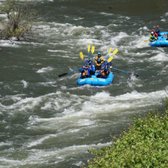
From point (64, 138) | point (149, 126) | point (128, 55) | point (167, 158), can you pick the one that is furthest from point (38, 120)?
point (128, 55)

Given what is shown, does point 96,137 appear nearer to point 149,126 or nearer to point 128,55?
point 149,126

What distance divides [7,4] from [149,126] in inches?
559

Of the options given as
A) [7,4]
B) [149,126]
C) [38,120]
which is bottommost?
[38,120]

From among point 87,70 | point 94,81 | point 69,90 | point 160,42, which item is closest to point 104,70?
point 87,70

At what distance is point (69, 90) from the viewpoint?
15.1 m

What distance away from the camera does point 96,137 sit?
35.9 ft

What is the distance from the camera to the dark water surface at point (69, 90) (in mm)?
10664

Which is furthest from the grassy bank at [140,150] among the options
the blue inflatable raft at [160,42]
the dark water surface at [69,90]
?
the blue inflatable raft at [160,42]

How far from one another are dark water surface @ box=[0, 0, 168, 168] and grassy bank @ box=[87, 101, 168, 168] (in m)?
1.22

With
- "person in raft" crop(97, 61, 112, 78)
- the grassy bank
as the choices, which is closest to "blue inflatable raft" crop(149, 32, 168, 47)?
"person in raft" crop(97, 61, 112, 78)

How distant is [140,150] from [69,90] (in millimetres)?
7289

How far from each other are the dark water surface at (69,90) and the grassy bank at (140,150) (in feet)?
4.01

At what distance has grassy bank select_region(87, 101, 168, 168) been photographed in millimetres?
7598

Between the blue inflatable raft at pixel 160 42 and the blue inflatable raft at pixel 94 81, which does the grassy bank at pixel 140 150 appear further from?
the blue inflatable raft at pixel 160 42
